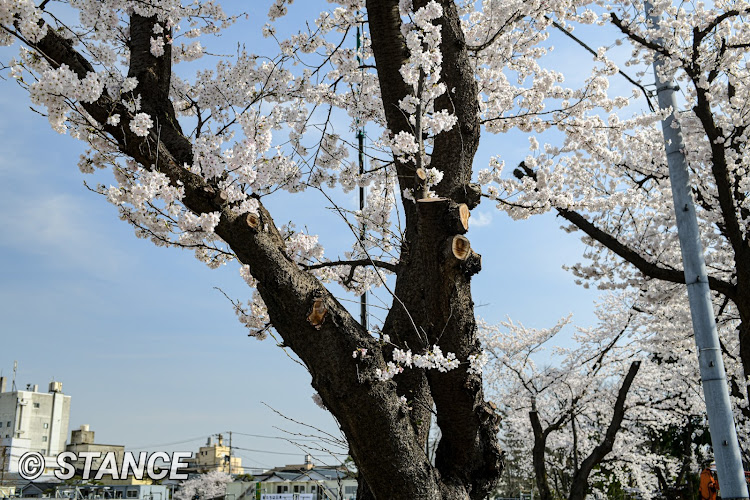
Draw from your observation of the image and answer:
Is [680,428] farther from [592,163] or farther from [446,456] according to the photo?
[446,456]

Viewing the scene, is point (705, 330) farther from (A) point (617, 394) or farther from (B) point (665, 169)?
(A) point (617, 394)

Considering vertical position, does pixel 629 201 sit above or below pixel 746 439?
above

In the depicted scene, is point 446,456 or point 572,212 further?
point 572,212

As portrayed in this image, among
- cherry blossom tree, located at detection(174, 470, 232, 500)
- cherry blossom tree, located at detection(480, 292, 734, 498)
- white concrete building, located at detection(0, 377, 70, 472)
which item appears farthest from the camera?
white concrete building, located at detection(0, 377, 70, 472)

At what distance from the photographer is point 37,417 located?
48.7 metres

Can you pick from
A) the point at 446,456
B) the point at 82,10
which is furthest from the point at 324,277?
the point at 82,10

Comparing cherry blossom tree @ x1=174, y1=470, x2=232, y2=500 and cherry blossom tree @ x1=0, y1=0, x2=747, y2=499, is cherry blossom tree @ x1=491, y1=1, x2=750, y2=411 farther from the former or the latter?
cherry blossom tree @ x1=174, y1=470, x2=232, y2=500

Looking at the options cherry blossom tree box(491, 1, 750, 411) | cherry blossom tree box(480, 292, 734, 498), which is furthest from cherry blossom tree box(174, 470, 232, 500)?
cherry blossom tree box(491, 1, 750, 411)

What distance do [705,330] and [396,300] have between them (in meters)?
3.22

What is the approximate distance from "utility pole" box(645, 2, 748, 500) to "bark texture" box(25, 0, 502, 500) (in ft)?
8.63

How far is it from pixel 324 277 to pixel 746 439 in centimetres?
1452

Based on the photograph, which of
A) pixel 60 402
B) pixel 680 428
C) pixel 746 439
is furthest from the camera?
pixel 60 402

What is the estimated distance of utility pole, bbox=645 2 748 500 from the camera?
4.57m

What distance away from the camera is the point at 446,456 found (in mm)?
2947
